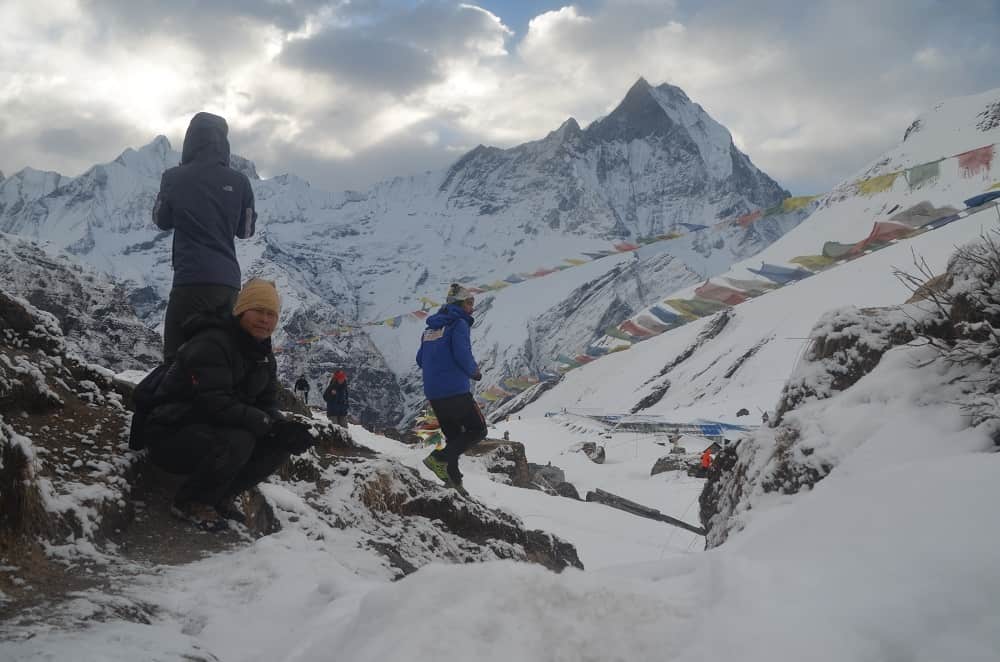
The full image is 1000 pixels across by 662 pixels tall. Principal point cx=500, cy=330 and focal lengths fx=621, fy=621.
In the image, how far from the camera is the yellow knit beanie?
Result: 306cm

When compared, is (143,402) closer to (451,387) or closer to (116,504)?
(116,504)

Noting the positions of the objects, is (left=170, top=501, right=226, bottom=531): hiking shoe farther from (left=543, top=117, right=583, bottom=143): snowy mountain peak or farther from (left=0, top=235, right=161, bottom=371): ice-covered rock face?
(left=543, top=117, right=583, bottom=143): snowy mountain peak

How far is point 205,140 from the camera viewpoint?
13.3 ft

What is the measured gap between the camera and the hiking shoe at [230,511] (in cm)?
306

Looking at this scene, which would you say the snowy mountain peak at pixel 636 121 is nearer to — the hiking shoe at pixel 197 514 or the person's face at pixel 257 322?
the person's face at pixel 257 322

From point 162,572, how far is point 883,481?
2.65 metres

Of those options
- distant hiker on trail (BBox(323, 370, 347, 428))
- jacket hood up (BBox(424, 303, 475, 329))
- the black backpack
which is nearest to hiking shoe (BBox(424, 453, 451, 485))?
jacket hood up (BBox(424, 303, 475, 329))

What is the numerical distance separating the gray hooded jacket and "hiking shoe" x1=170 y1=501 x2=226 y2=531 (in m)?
1.36

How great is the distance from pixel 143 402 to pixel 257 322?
0.65 meters

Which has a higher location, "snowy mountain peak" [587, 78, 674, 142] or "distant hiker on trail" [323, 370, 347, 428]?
"snowy mountain peak" [587, 78, 674, 142]

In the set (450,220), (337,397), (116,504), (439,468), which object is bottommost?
(439,468)

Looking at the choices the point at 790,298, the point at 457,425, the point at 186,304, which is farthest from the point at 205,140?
the point at 790,298

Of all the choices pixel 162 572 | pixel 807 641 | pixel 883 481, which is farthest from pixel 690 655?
pixel 162 572

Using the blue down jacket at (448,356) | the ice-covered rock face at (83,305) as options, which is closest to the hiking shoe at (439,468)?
the blue down jacket at (448,356)
